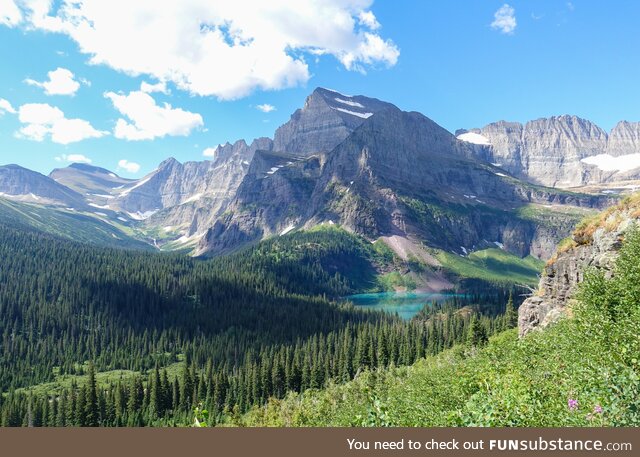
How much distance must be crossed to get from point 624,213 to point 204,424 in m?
48.7

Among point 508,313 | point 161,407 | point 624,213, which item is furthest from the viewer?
point 508,313

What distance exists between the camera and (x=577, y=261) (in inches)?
2013

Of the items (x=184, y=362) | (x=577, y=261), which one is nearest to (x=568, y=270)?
(x=577, y=261)

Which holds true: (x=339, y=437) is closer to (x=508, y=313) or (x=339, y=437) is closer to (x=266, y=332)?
(x=508, y=313)

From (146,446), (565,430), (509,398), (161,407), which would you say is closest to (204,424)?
(146,446)

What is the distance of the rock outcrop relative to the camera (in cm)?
4181

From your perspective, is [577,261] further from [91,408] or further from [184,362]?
[184,362]

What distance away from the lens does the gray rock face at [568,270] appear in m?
41.8

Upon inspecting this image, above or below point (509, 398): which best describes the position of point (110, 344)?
below

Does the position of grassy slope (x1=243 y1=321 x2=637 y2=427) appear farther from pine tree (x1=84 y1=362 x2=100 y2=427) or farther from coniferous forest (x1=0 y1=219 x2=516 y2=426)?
pine tree (x1=84 y1=362 x2=100 y2=427)

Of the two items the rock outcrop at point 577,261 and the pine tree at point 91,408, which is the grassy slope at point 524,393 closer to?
the rock outcrop at point 577,261

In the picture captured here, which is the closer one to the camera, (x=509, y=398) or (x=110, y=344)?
(x=509, y=398)

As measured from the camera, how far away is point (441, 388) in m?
34.1

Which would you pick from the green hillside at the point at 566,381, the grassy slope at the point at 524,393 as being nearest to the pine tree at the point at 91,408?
the green hillside at the point at 566,381
